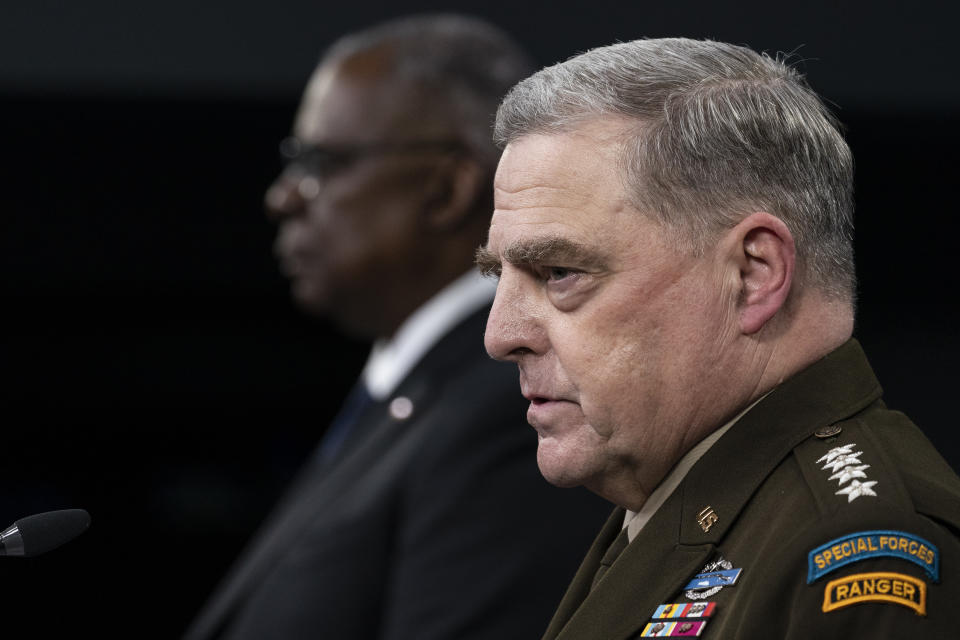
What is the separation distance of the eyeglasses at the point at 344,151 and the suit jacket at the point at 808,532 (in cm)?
164

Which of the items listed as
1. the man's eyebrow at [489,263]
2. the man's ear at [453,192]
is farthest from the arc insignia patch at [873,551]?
the man's ear at [453,192]

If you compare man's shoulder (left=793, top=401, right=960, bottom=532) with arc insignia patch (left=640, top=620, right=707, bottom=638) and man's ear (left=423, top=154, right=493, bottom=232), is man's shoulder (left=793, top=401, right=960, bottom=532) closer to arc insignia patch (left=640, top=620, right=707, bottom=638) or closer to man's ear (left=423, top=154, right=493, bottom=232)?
arc insignia patch (left=640, top=620, right=707, bottom=638)

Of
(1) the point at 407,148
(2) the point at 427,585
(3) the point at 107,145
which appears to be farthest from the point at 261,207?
(2) the point at 427,585

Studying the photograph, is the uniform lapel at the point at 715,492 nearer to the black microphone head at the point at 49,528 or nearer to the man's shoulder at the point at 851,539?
the man's shoulder at the point at 851,539

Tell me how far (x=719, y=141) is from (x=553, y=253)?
0.21 meters

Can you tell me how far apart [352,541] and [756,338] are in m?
1.28

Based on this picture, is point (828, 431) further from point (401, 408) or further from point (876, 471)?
point (401, 408)

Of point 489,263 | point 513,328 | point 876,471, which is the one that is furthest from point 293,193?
point 876,471

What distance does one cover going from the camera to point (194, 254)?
18.3 feet

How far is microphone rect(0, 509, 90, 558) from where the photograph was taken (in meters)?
1.40

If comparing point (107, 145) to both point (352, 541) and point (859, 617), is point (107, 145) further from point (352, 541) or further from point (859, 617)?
point (859, 617)

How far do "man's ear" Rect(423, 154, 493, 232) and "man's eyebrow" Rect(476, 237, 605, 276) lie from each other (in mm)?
1495

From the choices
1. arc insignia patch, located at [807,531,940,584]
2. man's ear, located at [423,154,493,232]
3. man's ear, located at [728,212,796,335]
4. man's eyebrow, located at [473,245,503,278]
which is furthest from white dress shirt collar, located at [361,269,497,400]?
arc insignia patch, located at [807,531,940,584]

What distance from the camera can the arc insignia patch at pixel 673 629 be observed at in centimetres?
138
